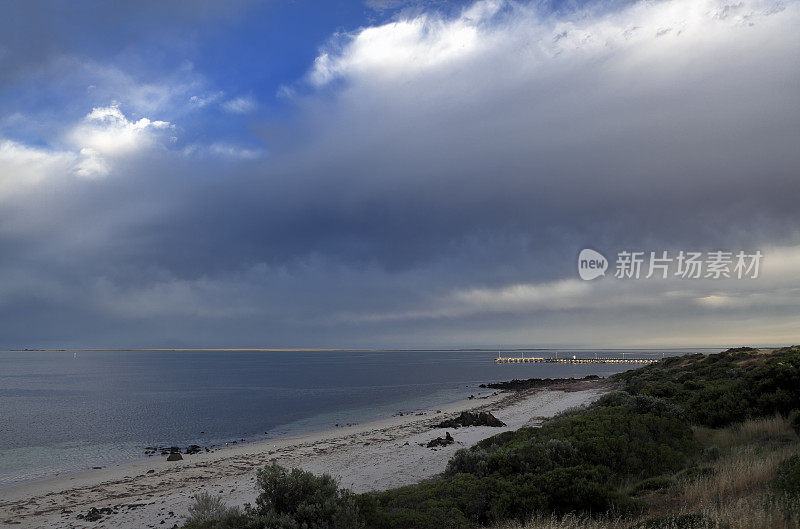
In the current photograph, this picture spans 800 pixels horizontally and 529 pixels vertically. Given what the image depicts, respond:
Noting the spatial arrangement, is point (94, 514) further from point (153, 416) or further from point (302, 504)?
point (153, 416)

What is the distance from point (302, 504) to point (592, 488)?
19.6 ft

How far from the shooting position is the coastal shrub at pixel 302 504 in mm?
7836

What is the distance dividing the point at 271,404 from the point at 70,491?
112ft

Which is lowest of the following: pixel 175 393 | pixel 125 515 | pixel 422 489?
pixel 175 393

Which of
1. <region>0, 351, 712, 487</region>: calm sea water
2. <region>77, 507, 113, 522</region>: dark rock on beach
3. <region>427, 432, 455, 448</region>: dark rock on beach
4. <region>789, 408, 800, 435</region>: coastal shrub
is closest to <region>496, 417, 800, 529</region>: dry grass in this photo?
<region>789, 408, 800, 435</region>: coastal shrub

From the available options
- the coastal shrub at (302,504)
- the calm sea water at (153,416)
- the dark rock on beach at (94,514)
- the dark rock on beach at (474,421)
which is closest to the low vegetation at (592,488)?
the coastal shrub at (302,504)

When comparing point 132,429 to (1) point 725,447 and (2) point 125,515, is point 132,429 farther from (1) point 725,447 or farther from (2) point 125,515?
(1) point 725,447

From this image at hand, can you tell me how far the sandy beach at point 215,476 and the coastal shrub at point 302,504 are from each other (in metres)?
2.16

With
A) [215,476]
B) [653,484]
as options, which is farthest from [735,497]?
[215,476]

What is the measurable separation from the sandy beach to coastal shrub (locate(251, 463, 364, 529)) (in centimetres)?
216

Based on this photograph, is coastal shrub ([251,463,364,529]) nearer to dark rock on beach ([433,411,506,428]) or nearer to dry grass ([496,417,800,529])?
dry grass ([496,417,800,529])

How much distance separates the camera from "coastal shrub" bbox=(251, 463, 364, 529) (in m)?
7.84

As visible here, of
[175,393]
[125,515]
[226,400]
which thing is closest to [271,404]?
[226,400]

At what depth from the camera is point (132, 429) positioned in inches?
1448
